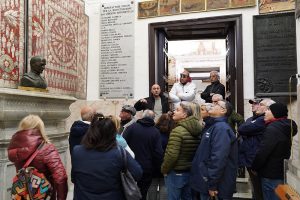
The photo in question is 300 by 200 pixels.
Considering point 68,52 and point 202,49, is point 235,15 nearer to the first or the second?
point 68,52

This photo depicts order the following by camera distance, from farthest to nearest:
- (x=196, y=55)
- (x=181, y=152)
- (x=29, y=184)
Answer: (x=196, y=55)
(x=181, y=152)
(x=29, y=184)

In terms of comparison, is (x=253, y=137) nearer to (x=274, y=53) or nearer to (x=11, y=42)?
(x=274, y=53)

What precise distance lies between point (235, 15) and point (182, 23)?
3.61 feet

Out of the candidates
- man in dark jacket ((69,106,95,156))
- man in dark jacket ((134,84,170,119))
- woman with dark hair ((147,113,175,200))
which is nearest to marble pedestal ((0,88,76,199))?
man in dark jacket ((69,106,95,156))

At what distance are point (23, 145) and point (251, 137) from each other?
2.62m

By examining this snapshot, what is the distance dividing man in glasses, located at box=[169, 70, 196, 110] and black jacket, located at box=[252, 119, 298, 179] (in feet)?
8.24

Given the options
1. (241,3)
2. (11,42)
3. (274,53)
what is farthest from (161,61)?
(11,42)

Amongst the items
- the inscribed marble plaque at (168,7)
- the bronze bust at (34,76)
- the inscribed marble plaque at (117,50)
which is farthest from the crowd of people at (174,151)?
the inscribed marble plaque at (168,7)

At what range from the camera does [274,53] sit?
5.73 m

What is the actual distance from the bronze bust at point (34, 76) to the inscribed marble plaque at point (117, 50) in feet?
7.39

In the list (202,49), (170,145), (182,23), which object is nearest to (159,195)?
(170,145)

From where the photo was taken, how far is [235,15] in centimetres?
608

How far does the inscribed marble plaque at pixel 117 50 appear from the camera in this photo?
6789 mm

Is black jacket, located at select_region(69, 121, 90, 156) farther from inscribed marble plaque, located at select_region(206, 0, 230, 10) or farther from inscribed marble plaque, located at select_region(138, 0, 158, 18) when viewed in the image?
inscribed marble plaque, located at select_region(206, 0, 230, 10)
